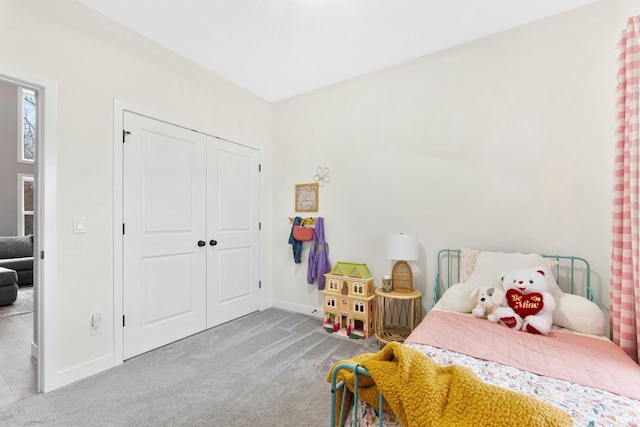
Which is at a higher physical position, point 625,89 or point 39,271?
point 625,89

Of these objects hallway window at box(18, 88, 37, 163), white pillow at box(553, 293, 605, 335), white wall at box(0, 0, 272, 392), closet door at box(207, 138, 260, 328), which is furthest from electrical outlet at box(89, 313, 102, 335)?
hallway window at box(18, 88, 37, 163)

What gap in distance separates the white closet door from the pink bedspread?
216cm

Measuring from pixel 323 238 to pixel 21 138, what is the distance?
642 centimetres

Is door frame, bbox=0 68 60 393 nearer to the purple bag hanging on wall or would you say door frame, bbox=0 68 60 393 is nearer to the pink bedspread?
the purple bag hanging on wall

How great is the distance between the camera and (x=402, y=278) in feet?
8.63

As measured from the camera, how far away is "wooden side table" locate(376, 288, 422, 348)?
8.13ft

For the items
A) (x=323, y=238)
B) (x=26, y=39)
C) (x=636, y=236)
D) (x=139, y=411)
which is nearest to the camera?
(x=636, y=236)

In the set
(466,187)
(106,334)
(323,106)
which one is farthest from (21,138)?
(466,187)

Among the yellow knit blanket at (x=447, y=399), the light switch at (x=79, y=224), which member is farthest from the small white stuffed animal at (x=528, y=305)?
the light switch at (x=79, y=224)

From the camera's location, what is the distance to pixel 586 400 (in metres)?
1.03

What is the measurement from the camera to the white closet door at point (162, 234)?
7.79 feet

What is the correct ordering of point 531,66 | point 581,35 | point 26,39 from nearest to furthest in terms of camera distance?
point 26,39 → point 581,35 → point 531,66

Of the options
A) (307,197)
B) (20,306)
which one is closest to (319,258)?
(307,197)

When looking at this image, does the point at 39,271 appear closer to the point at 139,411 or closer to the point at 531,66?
the point at 139,411
